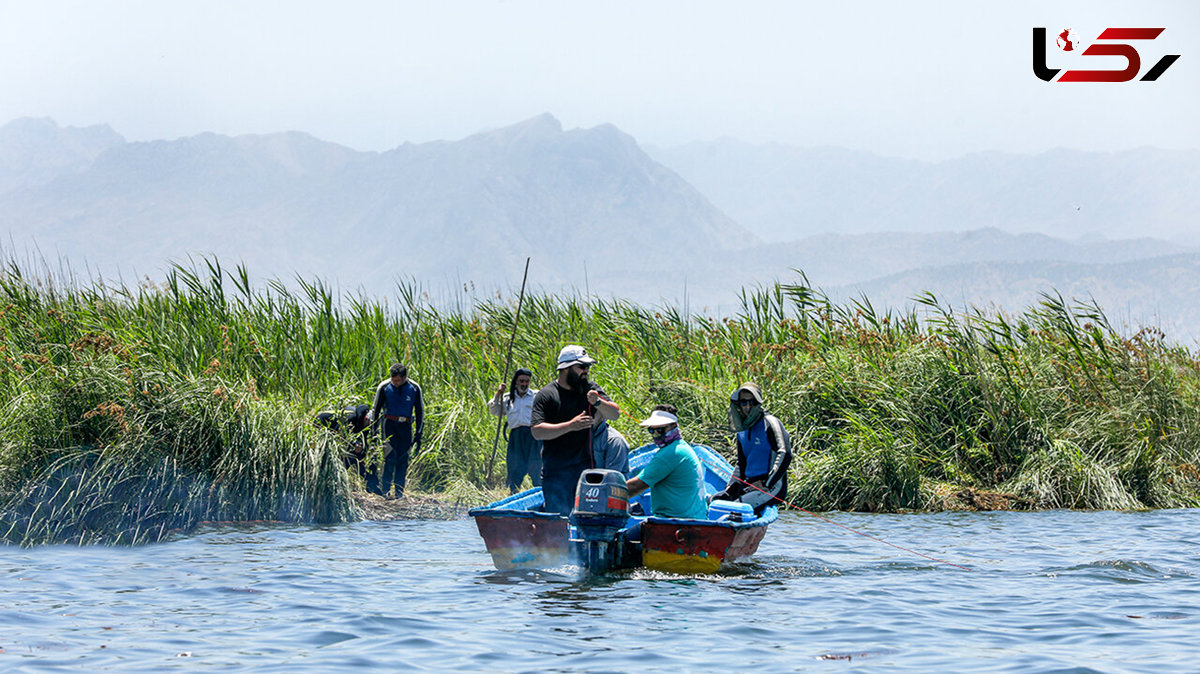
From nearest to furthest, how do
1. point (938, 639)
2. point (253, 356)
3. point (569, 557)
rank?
point (938, 639) < point (569, 557) < point (253, 356)

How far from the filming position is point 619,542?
10070 millimetres

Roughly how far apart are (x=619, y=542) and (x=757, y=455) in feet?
8.25

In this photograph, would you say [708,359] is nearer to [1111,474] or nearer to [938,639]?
[1111,474]

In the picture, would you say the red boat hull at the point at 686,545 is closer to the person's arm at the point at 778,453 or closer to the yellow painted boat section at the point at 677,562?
the yellow painted boat section at the point at 677,562

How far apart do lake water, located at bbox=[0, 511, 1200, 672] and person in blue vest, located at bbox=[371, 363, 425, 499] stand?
2111 millimetres

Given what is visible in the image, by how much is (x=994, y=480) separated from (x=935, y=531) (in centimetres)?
283

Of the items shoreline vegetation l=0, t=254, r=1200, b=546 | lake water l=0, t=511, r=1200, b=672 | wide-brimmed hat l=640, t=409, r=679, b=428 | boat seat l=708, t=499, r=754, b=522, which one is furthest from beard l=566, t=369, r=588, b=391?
shoreline vegetation l=0, t=254, r=1200, b=546

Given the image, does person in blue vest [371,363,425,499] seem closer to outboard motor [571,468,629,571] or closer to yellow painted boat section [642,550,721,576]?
outboard motor [571,468,629,571]

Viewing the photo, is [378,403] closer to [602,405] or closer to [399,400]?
[399,400]

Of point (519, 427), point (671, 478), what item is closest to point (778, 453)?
point (671, 478)

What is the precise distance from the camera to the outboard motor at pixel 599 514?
980 centimetres

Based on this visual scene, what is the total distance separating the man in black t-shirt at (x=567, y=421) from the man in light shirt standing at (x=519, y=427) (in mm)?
3649

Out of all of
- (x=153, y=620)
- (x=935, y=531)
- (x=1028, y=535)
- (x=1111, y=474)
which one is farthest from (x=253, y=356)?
(x=1111, y=474)

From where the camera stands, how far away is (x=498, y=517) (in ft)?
33.8
